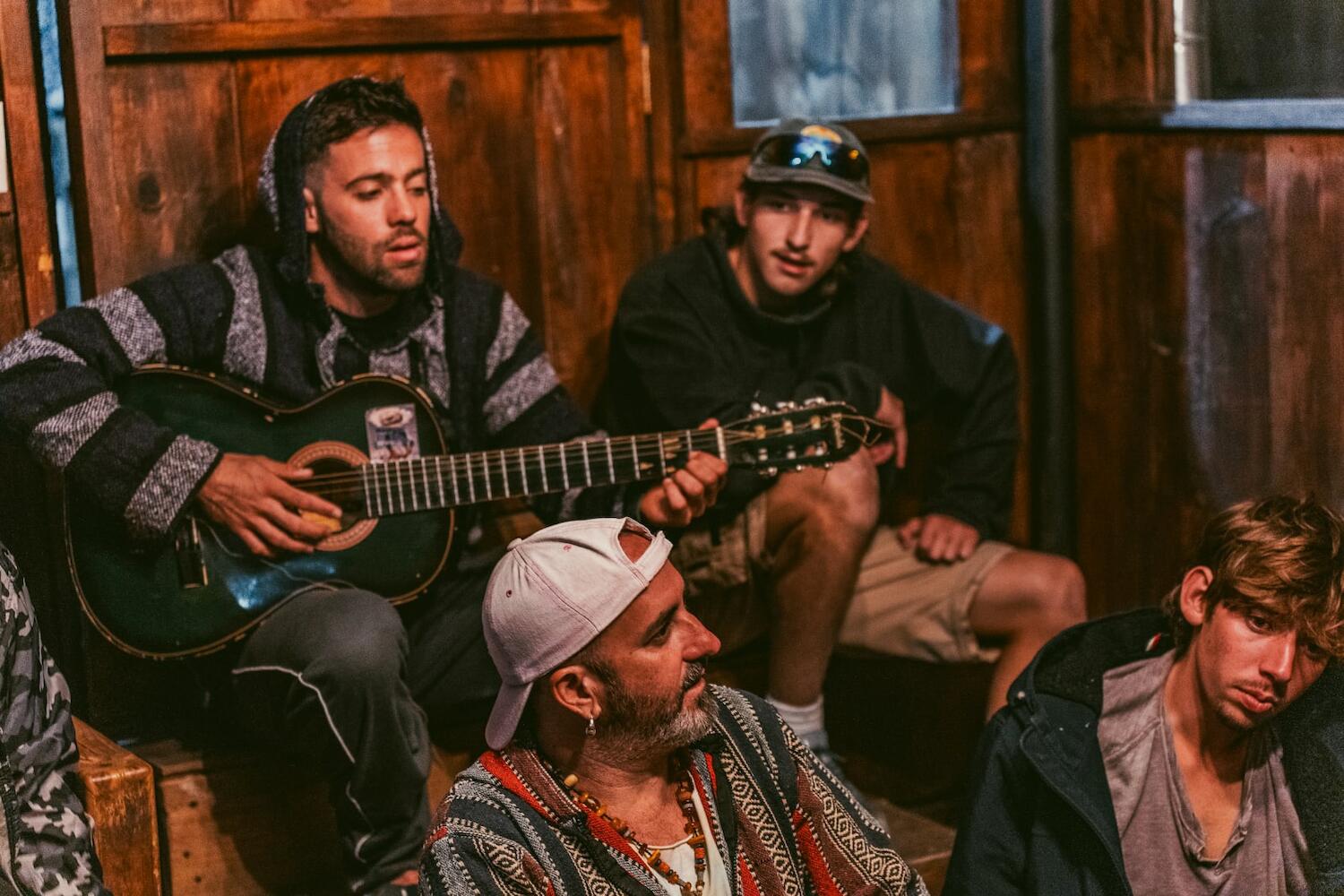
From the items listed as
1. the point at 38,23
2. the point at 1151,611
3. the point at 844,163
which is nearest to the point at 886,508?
the point at 844,163

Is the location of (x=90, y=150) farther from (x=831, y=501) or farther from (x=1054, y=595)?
(x=1054, y=595)

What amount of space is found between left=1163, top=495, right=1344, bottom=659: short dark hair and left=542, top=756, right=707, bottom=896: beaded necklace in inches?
37.4

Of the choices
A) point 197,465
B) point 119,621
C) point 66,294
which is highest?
point 66,294

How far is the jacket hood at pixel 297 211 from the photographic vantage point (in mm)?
3604

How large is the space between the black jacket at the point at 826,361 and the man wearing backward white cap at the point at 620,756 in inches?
56.0

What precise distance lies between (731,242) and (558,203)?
46cm

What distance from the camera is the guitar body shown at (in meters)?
3.37

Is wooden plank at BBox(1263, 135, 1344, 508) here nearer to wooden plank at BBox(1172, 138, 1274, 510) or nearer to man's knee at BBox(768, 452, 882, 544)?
wooden plank at BBox(1172, 138, 1274, 510)

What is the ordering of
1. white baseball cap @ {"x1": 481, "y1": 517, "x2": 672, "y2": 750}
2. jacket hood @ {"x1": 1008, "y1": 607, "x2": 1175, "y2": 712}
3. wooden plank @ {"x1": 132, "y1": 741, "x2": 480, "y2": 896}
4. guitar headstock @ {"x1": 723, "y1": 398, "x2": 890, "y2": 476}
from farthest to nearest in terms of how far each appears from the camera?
guitar headstock @ {"x1": 723, "y1": 398, "x2": 890, "y2": 476} < wooden plank @ {"x1": 132, "y1": 741, "x2": 480, "y2": 896} < jacket hood @ {"x1": 1008, "y1": 607, "x2": 1175, "y2": 712} < white baseball cap @ {"x1": 481, "y1": 517, "x2": 672, "y2": 750}

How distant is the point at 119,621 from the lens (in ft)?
11.0

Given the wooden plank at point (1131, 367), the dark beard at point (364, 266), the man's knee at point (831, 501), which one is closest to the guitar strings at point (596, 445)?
the man's knee at point (831, 501)

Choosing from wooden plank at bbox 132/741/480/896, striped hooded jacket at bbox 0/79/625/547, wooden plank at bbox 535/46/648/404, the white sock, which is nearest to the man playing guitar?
striped hooded jacket at bbox 0/79/625/547

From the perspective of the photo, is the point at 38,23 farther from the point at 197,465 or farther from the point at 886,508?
the point at 886,508

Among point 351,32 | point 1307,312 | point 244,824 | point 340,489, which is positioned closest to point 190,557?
point 340,489
